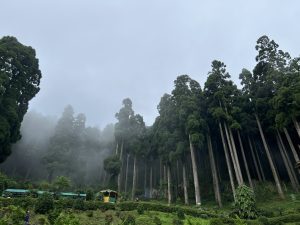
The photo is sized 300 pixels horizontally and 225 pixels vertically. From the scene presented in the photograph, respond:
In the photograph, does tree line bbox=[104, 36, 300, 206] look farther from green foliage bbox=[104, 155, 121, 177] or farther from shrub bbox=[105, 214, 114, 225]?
shrub bbox=[105, 214, 114, 225]

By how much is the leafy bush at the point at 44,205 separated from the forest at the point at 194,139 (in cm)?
724

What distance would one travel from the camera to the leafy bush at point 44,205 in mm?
22672

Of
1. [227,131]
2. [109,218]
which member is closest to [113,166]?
[227,131]

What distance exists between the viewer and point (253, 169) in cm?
4359

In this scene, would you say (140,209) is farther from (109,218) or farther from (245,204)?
(245,204)

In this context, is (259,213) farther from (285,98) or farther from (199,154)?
(199,154)

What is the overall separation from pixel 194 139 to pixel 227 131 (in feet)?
17.9

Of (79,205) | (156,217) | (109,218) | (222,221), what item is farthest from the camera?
(79,205)

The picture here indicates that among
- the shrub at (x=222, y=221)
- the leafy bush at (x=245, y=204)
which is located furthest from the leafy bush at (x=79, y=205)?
the leafy bush at (x=245, y=204)

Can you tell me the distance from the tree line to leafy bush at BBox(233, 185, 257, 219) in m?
7.24

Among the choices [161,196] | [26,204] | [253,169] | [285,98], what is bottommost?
[26,204]

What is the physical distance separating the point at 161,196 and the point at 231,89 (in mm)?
19862

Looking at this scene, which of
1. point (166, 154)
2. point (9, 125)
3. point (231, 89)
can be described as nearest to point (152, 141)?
point (166, 154)

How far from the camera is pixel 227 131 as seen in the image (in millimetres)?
38844
